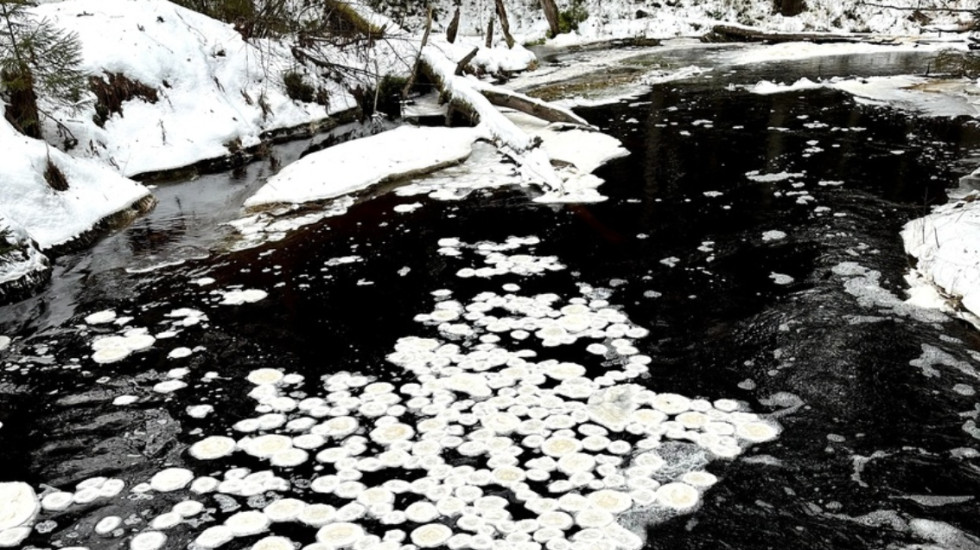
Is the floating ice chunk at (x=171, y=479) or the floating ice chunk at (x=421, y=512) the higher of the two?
the floating ice chunk at (x=171, y=479)

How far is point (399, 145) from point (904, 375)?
7597 millimetres

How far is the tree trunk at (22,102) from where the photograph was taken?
839cm

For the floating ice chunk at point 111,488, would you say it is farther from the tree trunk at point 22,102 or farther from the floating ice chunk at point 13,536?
the tree trunk at point 22,102

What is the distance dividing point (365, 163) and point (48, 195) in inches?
149

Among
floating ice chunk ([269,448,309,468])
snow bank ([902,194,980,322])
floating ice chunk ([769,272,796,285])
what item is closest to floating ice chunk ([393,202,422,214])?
floating ice chunk ([769,272,796,285])

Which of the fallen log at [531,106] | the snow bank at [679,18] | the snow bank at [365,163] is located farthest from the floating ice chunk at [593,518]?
the snow bank at [679,18]

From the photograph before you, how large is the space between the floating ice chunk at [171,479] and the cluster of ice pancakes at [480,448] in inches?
1.2

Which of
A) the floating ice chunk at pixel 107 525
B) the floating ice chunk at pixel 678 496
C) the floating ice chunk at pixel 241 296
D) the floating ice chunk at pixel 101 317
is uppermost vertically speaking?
the floating ice chunk at pixel 101 317

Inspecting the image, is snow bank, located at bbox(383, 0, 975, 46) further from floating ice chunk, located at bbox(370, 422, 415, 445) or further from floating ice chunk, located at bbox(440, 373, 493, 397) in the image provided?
floating ice chunk, located at bbox(370, 422, 415, 445)

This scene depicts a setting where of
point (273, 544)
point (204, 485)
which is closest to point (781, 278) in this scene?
point (273, 544)

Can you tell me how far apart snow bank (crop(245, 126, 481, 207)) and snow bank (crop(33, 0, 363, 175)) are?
6.42 feet

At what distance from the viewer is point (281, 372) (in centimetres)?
511

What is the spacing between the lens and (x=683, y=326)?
5555 mm

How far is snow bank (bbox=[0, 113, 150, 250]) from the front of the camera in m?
7.38
